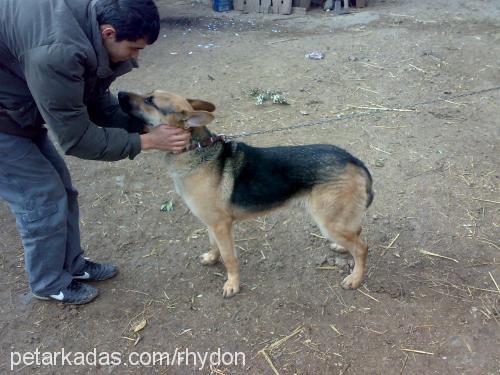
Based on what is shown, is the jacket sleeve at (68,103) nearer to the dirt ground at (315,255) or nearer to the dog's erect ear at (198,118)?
the dog's erect ear at (198,118)

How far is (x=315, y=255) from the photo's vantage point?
4.21 m

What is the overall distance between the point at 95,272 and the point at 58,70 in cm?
204

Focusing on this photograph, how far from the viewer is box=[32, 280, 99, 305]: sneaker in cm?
367

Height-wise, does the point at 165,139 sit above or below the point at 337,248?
above

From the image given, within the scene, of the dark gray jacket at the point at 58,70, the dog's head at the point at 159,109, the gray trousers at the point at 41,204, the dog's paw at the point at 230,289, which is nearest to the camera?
the dark gray jacket at the point at 58,70

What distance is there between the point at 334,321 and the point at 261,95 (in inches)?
168

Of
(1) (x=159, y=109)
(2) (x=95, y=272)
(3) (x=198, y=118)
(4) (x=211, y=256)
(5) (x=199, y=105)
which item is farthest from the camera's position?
(4) (x=211, y=256)

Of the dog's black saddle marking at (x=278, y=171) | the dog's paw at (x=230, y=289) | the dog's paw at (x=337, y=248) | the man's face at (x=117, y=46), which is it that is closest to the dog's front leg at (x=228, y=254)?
the dog's paw at (x=230, y=289)

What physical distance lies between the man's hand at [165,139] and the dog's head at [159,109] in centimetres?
9

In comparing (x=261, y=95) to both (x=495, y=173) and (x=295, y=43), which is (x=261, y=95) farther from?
(x=495, y=173)

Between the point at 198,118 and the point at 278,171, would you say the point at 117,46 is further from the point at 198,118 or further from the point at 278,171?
the point at 278,171

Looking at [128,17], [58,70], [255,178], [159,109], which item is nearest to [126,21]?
[128,17]

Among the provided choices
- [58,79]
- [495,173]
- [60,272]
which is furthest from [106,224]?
[495,173]

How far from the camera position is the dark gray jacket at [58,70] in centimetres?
248
